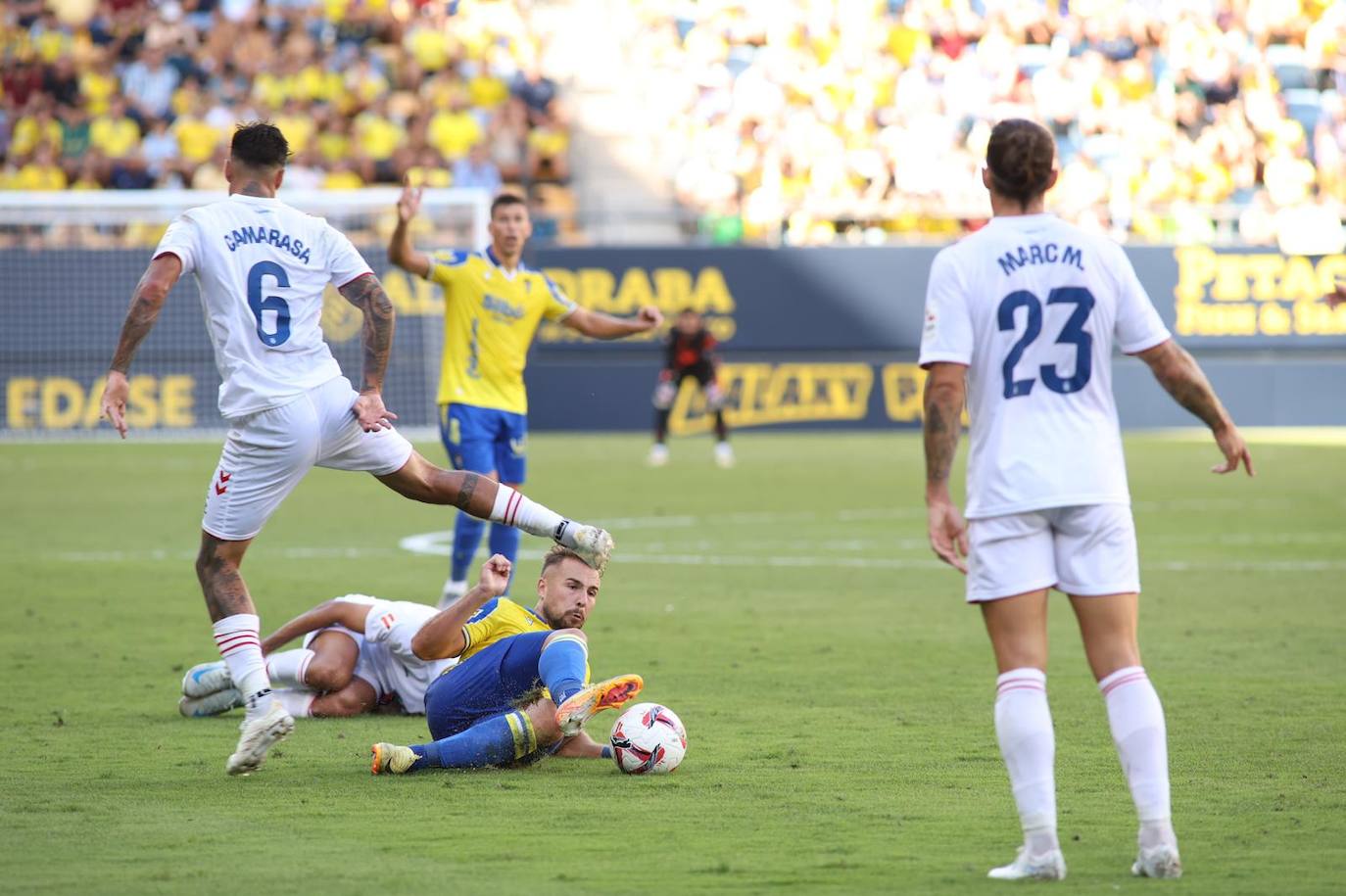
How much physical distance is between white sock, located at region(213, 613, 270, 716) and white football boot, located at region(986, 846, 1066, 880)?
2921 mm

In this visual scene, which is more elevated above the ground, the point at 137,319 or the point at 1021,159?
the point at 1021,159

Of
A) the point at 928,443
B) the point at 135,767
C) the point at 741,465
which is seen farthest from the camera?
the point at 741,465

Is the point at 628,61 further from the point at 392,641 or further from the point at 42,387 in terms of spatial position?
the point at 392,641

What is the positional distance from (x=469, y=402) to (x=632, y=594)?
190 cm

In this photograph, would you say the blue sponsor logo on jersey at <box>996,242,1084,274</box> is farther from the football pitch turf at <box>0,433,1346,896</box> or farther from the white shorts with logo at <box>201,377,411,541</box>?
the white shorts with logo at <box>201,377,411,541</box>

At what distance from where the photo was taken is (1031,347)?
16.8 feet

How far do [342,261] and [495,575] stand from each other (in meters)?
1.44

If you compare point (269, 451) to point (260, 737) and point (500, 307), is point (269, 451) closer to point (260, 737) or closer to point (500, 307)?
point (260, 737)

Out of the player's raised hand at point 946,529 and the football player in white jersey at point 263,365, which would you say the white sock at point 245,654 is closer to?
the football player in white jersey at point 263,365

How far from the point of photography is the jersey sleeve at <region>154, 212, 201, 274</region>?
674cm

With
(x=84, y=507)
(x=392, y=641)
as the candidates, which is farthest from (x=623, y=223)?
(x=392, y=641)

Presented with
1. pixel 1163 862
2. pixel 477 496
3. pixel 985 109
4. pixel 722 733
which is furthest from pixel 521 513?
pixel 985 109

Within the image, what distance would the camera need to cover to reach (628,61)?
30.8 metres

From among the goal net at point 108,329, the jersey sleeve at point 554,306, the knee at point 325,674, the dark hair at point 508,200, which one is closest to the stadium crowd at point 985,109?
the goal net at point 108,329
